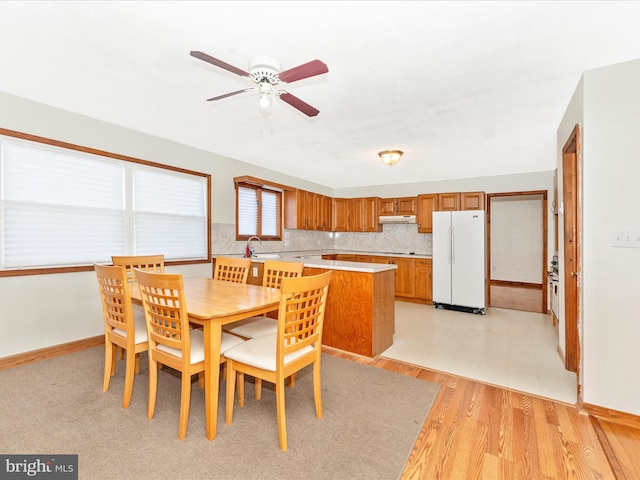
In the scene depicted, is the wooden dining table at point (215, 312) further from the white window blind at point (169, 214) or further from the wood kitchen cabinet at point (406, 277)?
the wood kitchen cabinet at point (406, 277)

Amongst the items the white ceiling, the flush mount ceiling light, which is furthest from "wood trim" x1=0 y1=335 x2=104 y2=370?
the flush mount ceiling light

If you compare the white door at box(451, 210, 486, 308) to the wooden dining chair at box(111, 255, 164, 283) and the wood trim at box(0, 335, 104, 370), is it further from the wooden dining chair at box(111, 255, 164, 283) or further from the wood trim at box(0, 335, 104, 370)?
the wood trim at box(0, 335, 104, 370)

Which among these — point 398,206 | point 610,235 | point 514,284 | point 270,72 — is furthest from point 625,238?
point 514,284

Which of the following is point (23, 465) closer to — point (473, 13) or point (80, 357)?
point (80, 357)

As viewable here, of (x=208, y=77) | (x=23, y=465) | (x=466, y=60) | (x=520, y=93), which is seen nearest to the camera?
(x=23, y=465)

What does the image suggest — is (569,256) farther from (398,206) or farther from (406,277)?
(398,206)

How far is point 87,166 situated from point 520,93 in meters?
4.18

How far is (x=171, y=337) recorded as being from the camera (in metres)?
1.87

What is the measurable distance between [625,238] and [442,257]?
10.5 feet

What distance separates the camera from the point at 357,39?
183 cm

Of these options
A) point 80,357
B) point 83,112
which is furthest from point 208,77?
point 80,357

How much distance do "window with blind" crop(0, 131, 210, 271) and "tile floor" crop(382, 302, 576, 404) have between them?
9.98 ft

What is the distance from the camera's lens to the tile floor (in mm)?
2570

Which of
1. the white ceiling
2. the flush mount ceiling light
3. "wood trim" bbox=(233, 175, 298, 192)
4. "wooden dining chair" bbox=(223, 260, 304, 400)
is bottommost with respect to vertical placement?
"wooden dining chair" bbox=(223, 260, 304, 400)
